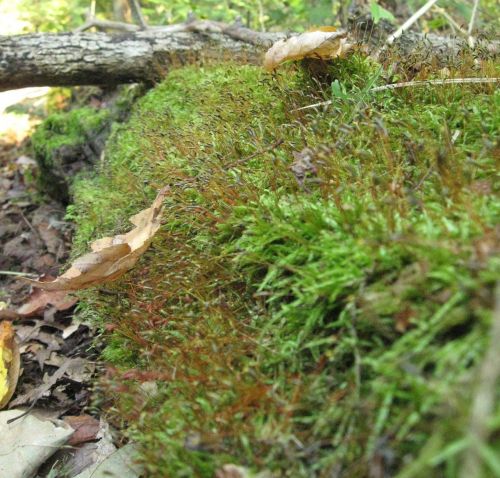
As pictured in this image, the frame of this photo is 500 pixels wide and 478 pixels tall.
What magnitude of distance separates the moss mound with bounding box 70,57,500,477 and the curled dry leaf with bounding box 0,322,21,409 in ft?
1.91

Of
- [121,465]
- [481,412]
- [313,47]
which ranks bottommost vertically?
[121,465]

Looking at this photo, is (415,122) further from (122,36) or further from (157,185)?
(122,36)

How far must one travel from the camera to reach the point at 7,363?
280 cm

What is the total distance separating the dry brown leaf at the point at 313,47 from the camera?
2.84m

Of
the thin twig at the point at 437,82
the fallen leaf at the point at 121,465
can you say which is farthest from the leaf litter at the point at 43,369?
the thin twig at the point at 437,82

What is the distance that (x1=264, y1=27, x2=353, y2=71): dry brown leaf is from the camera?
9.32ft

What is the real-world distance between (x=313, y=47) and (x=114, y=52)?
3062 mm

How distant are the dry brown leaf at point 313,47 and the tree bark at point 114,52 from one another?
1.83 m

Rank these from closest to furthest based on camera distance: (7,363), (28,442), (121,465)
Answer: (121,465), (28,442), (7,363)

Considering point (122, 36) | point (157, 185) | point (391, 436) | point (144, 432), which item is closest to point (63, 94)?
point (122, 36)

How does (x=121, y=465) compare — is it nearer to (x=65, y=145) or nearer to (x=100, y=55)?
(x=65, y=145)

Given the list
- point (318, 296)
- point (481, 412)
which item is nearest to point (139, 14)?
point (318, 296)

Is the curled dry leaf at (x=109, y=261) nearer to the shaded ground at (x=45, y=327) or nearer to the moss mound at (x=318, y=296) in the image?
the moss mound at (x=318, y=296)

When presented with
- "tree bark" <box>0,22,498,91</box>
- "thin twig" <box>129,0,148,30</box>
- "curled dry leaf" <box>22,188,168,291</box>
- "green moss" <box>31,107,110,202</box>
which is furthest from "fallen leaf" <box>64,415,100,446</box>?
"thin twig" <box>129,0,148,30</box>
